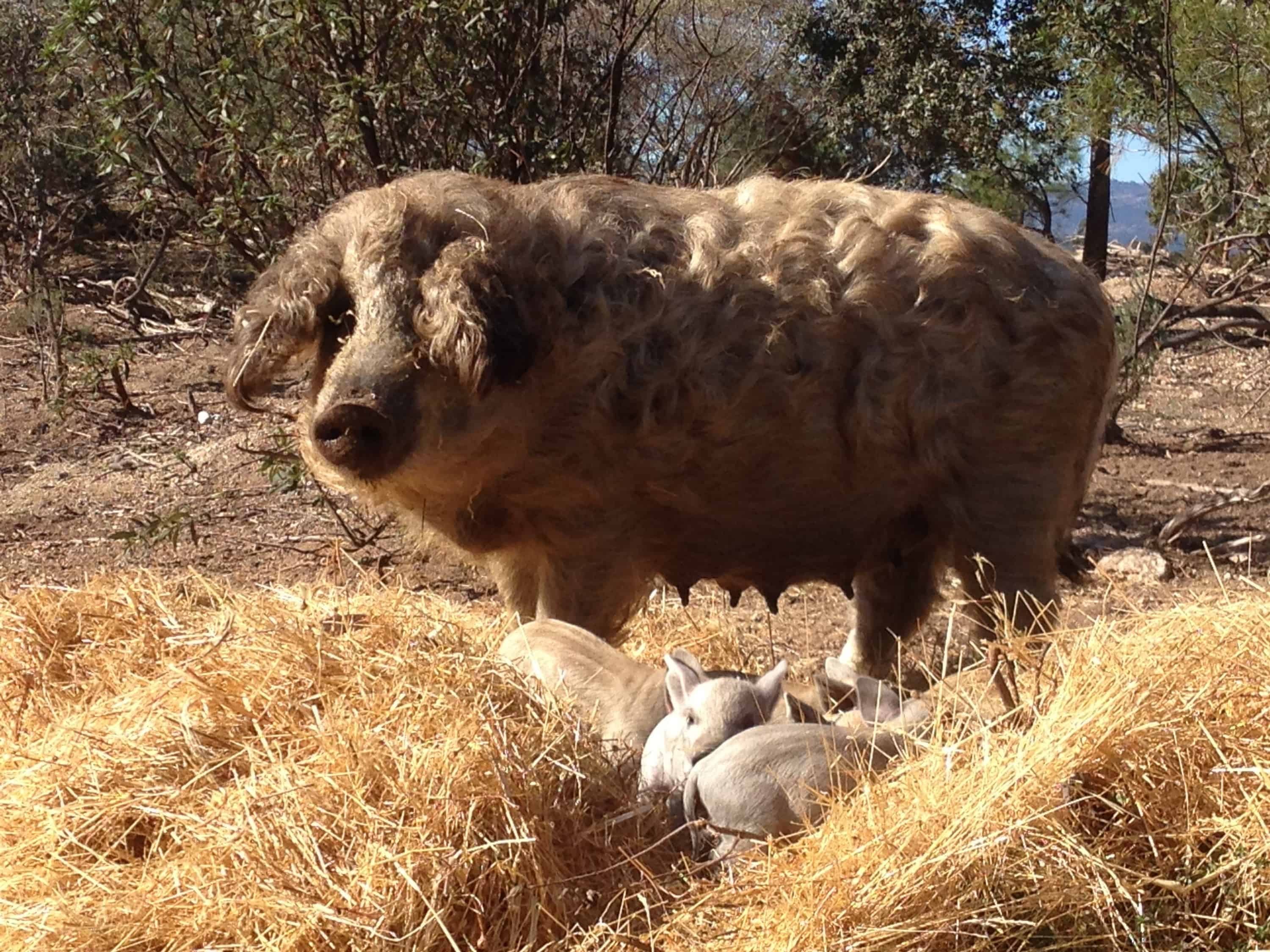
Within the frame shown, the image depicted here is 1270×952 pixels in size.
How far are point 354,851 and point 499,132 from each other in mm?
4217

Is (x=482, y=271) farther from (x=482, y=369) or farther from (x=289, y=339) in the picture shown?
(x=289, y=339)

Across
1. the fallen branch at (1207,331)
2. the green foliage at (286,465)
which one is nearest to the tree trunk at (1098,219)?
the fallen branch at (1207,331)

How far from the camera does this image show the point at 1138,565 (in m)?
6.57

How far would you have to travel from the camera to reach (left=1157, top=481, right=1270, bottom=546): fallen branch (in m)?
6.84

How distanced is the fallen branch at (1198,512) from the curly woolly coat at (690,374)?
2381 millimetres

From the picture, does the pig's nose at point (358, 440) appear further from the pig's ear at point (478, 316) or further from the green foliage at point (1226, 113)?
the green foliage at point (1226, 113)

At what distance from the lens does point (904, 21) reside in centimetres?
1557

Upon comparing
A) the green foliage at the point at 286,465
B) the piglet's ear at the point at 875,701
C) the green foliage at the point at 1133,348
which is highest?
the green foliage at the point at 1133,348

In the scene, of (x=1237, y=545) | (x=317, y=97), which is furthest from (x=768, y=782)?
(x=1237, y=545)

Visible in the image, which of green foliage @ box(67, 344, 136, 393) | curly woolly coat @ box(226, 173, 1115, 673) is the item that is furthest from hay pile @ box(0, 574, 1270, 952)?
green foliage @ box(67, 344, 136, 393)

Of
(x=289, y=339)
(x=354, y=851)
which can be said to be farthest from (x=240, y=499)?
(x=354, y=851)

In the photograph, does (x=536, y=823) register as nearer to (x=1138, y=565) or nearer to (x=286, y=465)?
(x=286, y=465)

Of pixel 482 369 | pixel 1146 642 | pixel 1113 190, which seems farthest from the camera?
pixel 1113 190

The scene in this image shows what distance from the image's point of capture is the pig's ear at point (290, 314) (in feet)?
13.3
